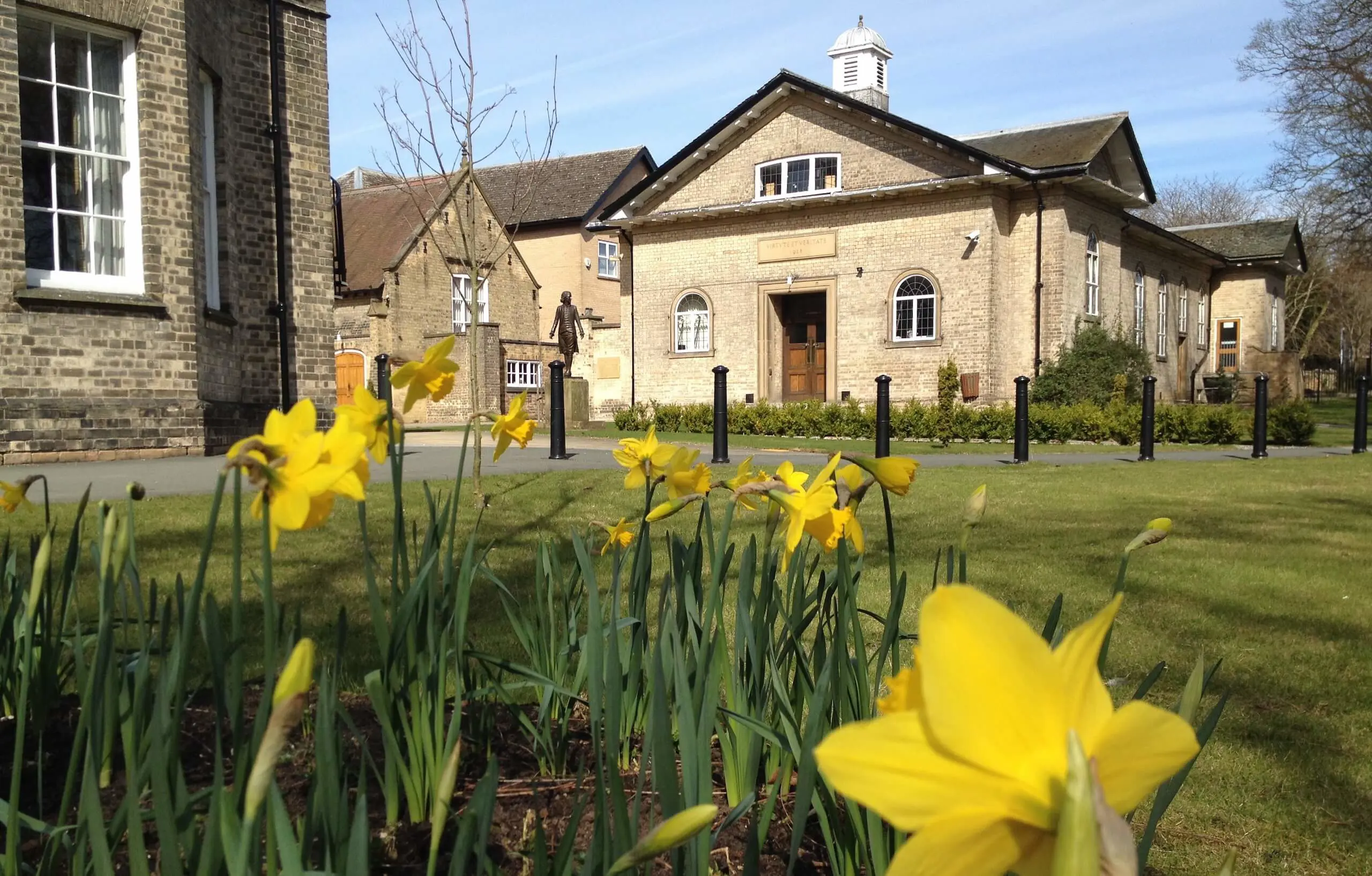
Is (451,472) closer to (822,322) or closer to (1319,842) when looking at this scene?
(1319,842)

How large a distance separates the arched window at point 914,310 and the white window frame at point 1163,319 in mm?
10010

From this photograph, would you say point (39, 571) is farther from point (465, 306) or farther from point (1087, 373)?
point (465, 306)

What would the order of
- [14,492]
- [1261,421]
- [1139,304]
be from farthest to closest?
[1139,304]
[1261,421]
[14,492]

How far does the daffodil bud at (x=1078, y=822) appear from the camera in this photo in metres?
0.35

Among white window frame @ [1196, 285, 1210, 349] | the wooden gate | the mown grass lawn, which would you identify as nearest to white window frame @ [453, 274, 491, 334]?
the wooden gate

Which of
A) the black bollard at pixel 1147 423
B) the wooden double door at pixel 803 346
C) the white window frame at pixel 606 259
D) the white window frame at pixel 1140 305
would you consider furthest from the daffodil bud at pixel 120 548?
the white window frame at pixel 606 259

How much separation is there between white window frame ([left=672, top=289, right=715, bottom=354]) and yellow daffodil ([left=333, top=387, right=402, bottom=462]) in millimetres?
26407

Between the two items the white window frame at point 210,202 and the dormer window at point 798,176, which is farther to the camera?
the dormer window at point 798,176

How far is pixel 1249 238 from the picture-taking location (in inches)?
1435

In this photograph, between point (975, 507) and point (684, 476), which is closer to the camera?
point (975, 507)

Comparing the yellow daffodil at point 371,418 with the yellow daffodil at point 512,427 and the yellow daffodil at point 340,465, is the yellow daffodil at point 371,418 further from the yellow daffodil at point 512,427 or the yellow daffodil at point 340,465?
the yellow daffodil at point 512,427

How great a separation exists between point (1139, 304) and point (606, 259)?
19640 millimetres

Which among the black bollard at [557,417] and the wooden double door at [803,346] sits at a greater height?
the wooden double door at [803,346]

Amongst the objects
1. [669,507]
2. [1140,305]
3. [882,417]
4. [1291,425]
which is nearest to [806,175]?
[1140,305]
